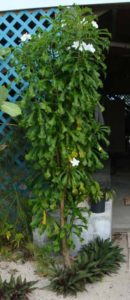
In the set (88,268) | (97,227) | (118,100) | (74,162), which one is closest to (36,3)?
(74,162)

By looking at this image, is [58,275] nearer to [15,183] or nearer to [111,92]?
[15,183]

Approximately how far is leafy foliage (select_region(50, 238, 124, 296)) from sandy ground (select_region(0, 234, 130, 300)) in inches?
2.0

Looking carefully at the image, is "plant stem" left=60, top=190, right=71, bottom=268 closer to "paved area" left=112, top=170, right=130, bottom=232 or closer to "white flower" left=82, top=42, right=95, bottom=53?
"paved area" left=112, top=170, right=130, bottom=232

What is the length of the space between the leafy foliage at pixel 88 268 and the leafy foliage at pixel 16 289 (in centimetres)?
21

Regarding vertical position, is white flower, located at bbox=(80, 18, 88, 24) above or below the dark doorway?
below

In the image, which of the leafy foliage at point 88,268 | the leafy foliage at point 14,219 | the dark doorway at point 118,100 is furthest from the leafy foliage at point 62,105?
the dark doorway at point 118,100

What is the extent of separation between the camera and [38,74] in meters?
3.29

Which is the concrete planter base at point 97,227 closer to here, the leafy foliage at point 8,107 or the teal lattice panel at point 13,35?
the teal lattice panel at point 13,35

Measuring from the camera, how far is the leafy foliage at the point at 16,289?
3.18 m

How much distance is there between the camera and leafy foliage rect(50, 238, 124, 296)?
3.39m

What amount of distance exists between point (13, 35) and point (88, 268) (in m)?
2.29

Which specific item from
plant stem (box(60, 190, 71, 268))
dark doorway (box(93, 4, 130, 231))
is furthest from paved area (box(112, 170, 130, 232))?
plant stem (box(60, 190, 71, 268))

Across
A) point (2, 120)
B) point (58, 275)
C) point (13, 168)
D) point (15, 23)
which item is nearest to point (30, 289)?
point (58, 275)

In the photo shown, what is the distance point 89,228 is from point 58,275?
25.5 inches
